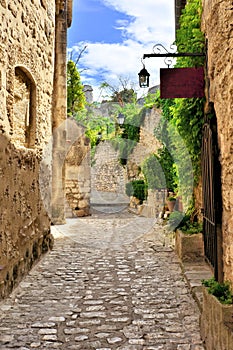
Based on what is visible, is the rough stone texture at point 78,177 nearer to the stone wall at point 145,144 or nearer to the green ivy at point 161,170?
the green ivy at point 161,170

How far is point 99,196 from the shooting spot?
2073 cm

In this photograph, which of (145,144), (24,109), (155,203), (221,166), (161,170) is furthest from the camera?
(145,144)

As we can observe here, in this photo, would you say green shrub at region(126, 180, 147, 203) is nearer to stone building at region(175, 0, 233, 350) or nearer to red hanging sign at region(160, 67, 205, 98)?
red hanging sign at region(160, 67, 205, 98)

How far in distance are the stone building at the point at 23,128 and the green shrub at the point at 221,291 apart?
218cm

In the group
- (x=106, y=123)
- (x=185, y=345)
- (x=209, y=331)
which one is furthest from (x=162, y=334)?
(x=106, y=123)

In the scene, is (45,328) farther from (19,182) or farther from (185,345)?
(19,182)

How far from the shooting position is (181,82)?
4398 mm

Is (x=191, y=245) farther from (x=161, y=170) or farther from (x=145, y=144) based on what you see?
(x=145, y=144)

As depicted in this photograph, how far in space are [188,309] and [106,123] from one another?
17016 millimetres

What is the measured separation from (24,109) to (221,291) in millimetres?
3619

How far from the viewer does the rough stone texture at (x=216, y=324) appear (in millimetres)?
2176

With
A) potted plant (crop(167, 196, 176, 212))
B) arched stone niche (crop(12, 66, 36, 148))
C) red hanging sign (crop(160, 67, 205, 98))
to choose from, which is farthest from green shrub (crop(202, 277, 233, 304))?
potted plant (crop(167, 196, 176, 212))

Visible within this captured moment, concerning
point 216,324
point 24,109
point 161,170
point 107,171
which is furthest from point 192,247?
point 107,171

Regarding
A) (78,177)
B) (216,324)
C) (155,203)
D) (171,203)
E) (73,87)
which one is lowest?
(216,324)
